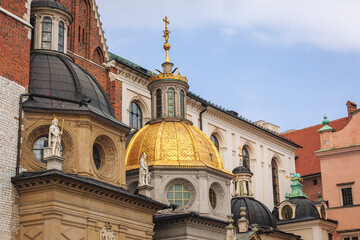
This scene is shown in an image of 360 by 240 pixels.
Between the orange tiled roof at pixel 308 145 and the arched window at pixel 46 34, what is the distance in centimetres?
2998

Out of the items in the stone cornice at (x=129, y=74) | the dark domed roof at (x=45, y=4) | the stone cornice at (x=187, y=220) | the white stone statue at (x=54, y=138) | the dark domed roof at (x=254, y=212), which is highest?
the stone cornice at (x=129, y=74)

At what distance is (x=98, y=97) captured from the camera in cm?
2783

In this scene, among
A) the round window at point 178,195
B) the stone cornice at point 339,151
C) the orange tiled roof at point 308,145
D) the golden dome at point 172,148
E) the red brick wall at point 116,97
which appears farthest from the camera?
the orange tiled roof at point 308,145

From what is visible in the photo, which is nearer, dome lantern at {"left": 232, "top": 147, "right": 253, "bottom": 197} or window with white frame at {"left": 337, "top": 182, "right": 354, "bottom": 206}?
dome lantern at {"left": 232, "top": 147, "right": 253, "bottom": 197}

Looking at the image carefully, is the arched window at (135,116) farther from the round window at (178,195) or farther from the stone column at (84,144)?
the stone column at (84,144)

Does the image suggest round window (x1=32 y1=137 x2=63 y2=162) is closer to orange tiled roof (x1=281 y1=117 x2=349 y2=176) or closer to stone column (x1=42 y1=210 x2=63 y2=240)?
stone column (x1=42 y1=210 x2=63 y2=240)

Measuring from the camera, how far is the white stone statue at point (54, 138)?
2355cm

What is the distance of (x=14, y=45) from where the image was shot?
24.7m

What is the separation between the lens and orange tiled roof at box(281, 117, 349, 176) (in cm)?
5481

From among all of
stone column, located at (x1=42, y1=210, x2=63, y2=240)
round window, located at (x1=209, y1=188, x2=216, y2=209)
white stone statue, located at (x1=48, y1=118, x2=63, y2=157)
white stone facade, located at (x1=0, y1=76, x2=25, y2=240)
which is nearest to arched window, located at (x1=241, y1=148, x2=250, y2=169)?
round window, located at (x1=209, y1=188, x2=216, y2=209)

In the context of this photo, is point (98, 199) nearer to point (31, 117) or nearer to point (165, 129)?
point (31, 117)

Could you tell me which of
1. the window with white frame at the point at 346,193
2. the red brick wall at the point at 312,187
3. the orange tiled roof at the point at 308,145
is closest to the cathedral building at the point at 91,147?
the window with white frame at the point at 346,193

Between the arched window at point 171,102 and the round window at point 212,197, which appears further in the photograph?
the arched window at point 171,102

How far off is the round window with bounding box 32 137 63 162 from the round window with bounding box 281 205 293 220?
21706mm
